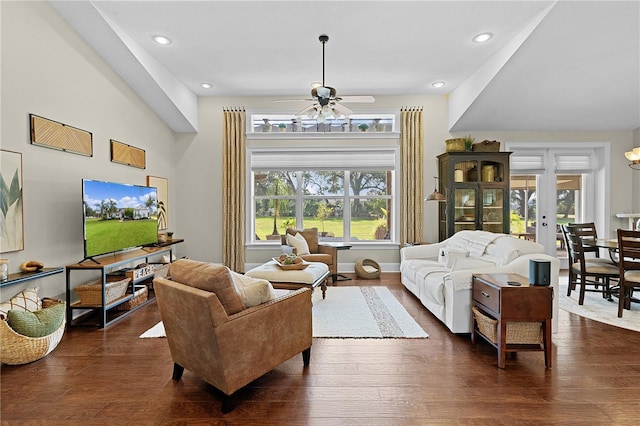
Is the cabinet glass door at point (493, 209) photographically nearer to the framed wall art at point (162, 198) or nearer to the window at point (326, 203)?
the window at point (326, 203)

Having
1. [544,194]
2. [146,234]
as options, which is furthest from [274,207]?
[544,194]

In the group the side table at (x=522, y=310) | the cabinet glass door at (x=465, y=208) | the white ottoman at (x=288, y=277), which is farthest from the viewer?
the cabinet glass door at (x=465, y=208)

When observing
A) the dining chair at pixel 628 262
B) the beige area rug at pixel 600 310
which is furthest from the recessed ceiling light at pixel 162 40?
the beige area rug at pixel 600 310

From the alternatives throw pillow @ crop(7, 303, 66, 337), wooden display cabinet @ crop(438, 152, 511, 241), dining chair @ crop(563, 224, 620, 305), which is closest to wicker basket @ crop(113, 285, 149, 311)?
throw pillow @ crop(7, 303, 66, 337)

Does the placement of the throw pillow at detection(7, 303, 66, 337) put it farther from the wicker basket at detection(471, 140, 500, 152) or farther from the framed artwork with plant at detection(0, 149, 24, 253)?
the wicker basket at detection(471, 140, 500, 152)

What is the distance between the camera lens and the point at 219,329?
6.19 feet

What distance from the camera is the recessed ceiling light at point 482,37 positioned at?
13.0 feet

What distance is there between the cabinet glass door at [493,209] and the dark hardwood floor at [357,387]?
2.80 metres

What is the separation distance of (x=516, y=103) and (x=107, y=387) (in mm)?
6209

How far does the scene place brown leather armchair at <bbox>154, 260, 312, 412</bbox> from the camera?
192cm

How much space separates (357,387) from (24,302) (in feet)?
9.59

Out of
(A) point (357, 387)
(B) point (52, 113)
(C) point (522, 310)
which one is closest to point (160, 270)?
(B) point (52, 113)

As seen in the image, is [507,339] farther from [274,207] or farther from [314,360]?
[274,207]

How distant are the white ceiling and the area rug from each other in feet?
10.7
